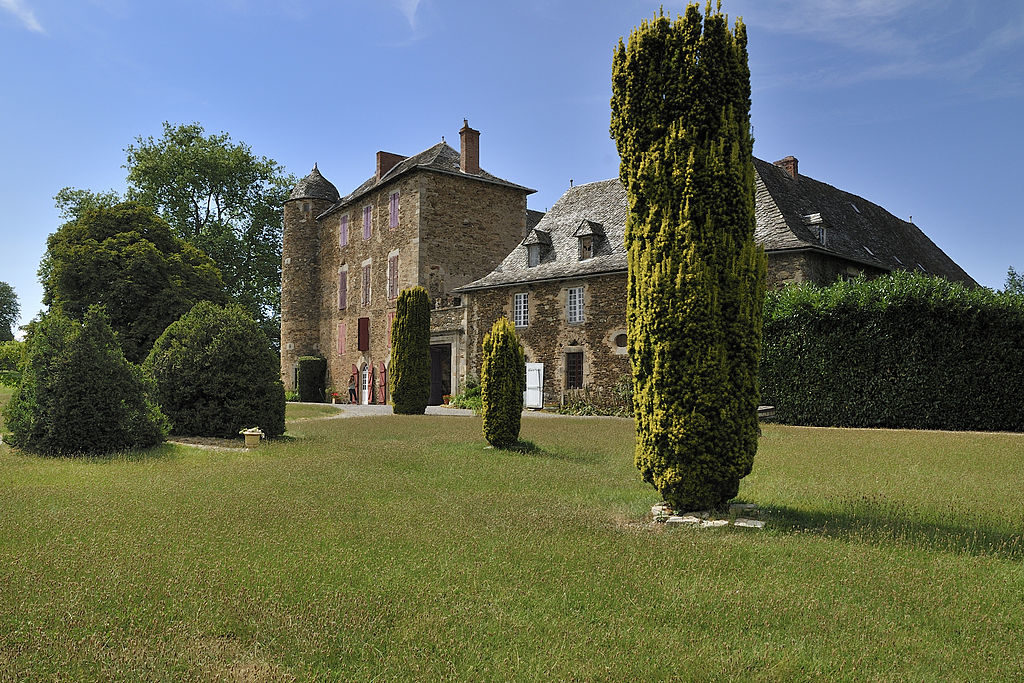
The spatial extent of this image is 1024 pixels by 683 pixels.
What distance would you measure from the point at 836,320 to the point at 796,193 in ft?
28.2

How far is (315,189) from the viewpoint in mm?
38344

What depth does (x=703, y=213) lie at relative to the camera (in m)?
7.20

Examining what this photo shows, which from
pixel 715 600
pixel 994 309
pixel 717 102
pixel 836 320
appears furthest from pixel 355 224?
pixel 715 600

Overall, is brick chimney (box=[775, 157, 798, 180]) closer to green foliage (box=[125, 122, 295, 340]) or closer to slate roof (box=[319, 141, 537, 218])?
slate roof (box=[319, 141, 537, 218])

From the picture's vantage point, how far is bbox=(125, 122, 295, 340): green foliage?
3881 centimetres

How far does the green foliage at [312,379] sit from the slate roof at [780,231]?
1152cm

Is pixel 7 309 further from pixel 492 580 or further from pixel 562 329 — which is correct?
pixel 492 580

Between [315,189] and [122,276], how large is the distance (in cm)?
1688

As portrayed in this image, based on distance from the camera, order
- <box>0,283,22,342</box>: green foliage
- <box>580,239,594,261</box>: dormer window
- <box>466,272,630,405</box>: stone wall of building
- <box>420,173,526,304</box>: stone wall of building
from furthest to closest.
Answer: <box>0,283,22,342</box>: green foliage → <box>420,173,526,304</box>: stone wall of building → <box>580,239,594,261</box>: dormer window → <box>466,272,630,405</box>: stone wall of building

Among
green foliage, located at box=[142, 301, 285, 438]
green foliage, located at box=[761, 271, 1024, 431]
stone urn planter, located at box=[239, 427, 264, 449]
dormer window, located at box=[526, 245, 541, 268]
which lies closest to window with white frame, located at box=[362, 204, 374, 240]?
dormer window, located at box=[526, 245, 541, 268]

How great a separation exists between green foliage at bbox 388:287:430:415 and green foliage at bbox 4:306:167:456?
1135cm

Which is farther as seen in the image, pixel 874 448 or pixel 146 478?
pixel 874 448

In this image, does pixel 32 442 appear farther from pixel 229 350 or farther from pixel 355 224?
pixel 355 224

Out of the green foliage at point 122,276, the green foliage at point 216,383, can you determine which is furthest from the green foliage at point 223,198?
the green foliage at point 216,383
